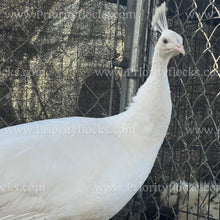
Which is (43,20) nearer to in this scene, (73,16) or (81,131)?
(73,16)

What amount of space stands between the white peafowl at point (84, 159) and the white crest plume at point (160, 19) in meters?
0.13

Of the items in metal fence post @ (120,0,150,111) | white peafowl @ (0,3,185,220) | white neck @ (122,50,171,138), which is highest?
metal fence post @ (120,0,150,111)

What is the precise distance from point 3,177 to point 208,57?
164cm

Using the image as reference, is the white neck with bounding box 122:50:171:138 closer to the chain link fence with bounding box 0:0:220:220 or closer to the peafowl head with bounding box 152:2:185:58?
the peafowl head with bounding box 152:2:185:58

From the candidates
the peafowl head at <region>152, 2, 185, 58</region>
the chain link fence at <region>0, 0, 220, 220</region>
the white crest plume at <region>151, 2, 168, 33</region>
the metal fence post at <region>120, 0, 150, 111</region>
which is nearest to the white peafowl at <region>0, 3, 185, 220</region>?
the peafowl head at <region>152, 2, 185, 58</region>

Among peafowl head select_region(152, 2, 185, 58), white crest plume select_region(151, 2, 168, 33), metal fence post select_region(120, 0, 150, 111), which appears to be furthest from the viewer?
metal fence post select_region(120, 0, 150, 111)

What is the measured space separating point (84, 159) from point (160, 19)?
684mm

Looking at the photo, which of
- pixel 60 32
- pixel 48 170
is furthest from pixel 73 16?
pixel 48 170

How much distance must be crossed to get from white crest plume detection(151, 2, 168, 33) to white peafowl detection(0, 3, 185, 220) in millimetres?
133

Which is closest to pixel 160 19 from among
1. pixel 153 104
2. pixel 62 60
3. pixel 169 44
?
pixel 169 44

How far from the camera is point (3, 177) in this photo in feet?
3.84

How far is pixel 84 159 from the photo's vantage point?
1218 millimetres

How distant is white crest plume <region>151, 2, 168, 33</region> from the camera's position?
145 cm

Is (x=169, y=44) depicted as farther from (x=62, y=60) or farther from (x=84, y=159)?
(x=62, y=60)
